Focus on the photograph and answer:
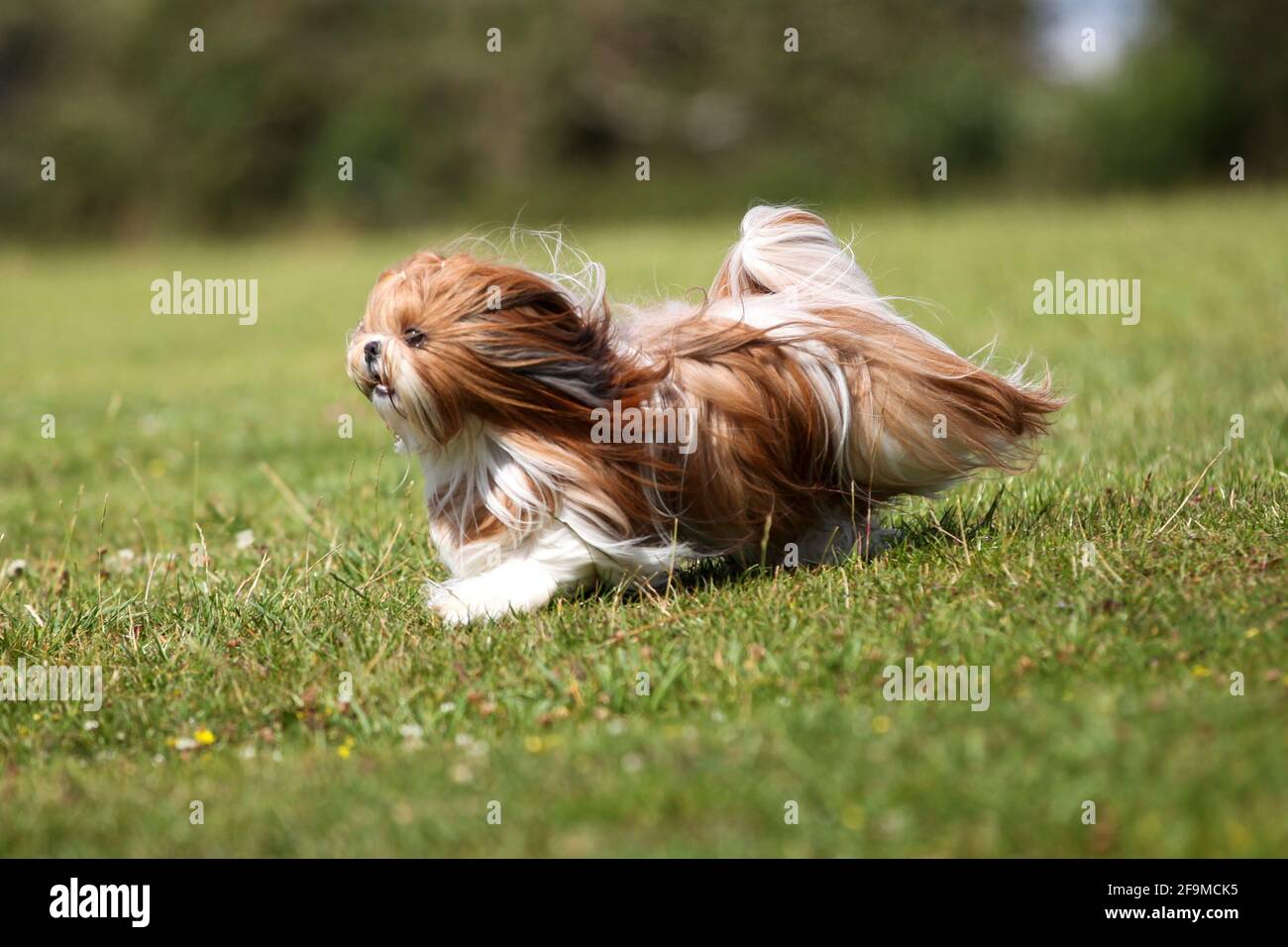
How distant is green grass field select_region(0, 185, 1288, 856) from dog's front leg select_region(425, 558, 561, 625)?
9cm

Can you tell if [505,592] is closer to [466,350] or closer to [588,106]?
[466,350]

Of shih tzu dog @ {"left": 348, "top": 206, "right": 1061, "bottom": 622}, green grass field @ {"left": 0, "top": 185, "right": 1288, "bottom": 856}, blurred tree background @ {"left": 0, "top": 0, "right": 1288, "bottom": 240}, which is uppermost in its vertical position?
blurred tree background @ {"left": 0, "top": 0, "right": 1288, "bottom": 240}

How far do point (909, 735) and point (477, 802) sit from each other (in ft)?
3.19

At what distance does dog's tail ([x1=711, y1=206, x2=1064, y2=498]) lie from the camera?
4.61 metres

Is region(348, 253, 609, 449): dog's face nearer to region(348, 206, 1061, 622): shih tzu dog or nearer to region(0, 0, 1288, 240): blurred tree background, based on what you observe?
region(348, 206, 1061, 622): shih tzu dog

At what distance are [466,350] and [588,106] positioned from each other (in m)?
34.1

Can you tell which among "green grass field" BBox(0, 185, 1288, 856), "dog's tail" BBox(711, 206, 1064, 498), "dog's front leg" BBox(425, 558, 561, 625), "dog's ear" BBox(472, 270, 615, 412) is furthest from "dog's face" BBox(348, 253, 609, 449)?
"dog's tail" BBox(711, 206, 1064, 498)

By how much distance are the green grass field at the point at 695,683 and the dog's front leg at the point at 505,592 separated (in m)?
0.09

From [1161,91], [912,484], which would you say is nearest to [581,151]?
[1161,91]

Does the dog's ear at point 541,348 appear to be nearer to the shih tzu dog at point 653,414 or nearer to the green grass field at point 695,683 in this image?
the shih tzu dog at point 653,414

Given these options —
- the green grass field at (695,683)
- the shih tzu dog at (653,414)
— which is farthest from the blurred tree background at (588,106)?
the shih tzu dog at (653,414)

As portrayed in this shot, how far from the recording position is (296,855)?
3086 millimetres

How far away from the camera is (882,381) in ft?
15.1
